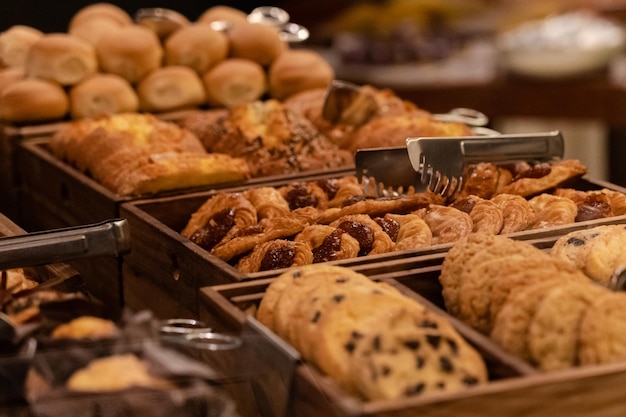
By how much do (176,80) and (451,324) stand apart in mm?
2368

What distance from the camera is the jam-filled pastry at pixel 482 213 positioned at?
2.12 m

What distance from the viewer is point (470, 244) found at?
173cm

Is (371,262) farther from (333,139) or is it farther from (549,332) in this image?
(333,139)

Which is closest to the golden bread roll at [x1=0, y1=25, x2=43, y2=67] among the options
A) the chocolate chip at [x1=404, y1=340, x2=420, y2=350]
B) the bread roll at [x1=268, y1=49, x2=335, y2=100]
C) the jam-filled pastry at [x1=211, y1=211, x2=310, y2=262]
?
the bread roll at [x1=268, y1=49, x2=335, y2=100]

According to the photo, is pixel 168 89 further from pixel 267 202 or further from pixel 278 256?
pixel 278 256

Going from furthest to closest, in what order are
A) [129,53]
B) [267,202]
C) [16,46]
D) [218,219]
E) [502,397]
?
1. [16,46]
2. [129,53]
3. [267,202]
4. [218,219]
5. [502,397]

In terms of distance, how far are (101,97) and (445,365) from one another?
8.26 ft

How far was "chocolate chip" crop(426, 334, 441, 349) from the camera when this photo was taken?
1328 mm

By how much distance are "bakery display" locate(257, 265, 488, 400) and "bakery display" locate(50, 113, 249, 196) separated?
47.4 inches

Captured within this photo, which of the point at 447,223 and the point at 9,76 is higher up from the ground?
the point at 9,76

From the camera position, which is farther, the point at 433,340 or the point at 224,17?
the point at 224,17

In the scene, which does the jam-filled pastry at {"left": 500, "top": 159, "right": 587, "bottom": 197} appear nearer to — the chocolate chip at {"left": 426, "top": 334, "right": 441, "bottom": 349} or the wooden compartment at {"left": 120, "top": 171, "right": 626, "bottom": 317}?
the wooden compartment at {"left": 120, "top": 171, "right": 626, "bottom": 317}

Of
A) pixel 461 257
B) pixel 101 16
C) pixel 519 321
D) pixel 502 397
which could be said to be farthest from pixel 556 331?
pixel 101 16

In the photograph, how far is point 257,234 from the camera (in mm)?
2139
